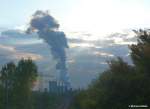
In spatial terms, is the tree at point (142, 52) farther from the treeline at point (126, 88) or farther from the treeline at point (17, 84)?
the treeline at point (17, 84)

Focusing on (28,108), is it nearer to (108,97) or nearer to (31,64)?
(31,64)

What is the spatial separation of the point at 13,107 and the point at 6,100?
82.1 inches

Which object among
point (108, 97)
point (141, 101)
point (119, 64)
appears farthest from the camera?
point (119, 64)

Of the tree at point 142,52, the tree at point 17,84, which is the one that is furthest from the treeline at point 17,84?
the tree at point 142,52

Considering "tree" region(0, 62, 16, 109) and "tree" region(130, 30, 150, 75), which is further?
"tree" region(0, 62, 16, 109)

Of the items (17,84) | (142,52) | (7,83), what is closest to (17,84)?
(17,84)

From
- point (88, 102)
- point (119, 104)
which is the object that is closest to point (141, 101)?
point (119, 104)

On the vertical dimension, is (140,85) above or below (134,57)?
below

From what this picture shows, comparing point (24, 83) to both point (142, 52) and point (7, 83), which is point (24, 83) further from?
point (142, 52)

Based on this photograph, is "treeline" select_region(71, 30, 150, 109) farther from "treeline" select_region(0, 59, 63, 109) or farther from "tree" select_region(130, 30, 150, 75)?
"treeline" select_region(0, 59, 63, 109)

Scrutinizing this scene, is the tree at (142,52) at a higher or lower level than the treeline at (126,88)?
higher

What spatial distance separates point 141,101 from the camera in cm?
3173

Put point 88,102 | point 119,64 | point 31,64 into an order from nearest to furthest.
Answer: point 88,102 < point 119,64 < point 31,64

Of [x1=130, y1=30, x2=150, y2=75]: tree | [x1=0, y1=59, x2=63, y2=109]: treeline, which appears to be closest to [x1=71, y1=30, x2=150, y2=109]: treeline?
[x1=130, y1=30, x2=150, y2=75]: tree
